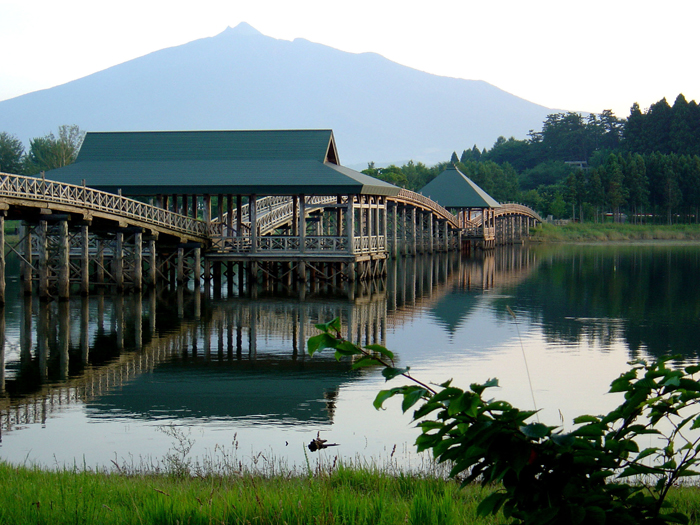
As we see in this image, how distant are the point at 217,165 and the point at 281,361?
71.5 ft

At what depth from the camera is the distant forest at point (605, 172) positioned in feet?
322

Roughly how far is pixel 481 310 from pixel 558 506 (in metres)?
25.1

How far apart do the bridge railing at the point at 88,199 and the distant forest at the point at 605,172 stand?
53484 millimetres

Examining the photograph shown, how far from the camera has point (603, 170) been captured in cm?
10031

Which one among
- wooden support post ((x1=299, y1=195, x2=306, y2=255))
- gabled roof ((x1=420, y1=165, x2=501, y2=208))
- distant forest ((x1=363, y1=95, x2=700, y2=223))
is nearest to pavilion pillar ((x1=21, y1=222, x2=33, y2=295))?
wooden support post ((x1=299, y1=195, x2=306, y2=255))

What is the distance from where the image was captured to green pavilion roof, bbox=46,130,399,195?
35.2m

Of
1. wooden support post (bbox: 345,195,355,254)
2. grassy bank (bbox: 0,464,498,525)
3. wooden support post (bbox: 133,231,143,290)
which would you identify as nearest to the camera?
grassy bank (bbox: 0,464,498,525)

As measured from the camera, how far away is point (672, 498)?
25.8 feet

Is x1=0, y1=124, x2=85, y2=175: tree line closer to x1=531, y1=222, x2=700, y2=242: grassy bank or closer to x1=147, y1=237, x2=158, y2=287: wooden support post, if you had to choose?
x1=531, y1=222, x2=700, y2=242: grassy bank

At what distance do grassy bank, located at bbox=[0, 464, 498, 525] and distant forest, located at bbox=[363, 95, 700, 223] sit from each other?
81.0 m

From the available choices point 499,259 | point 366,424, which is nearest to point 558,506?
point 366,424

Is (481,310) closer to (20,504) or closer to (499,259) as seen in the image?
(20,504)

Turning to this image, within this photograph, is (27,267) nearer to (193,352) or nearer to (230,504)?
(193,352)

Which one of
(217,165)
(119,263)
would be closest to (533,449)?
(119,263)
